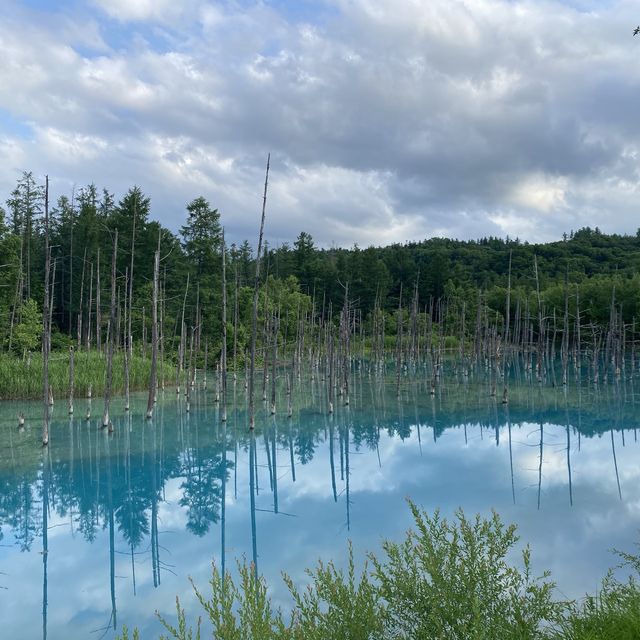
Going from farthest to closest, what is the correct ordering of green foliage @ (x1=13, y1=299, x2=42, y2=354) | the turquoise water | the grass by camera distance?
green foliage @ (x1=13, y1=299, x2=42, y2=354), the turquoise water, the grass

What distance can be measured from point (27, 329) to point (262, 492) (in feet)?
69.1

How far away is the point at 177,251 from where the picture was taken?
41406 mm

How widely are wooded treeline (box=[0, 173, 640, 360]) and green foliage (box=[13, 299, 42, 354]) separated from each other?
0.24 ft

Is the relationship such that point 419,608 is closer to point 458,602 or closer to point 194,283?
point 458,602

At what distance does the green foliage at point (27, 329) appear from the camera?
27.6 m

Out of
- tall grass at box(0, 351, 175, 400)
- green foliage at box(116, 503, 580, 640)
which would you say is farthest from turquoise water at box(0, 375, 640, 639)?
green foliage at box(116, 503, 580, 640)

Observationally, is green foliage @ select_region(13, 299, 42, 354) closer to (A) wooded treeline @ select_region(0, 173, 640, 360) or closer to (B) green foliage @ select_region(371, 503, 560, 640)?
(A) wooded treeline @ select_region(0, 173, 640, 360)

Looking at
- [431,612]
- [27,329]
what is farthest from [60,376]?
[431,612]

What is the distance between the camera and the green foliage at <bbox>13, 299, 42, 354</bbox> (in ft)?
90.6

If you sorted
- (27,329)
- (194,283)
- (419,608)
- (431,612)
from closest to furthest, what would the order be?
(431,612)
(419,608)
(27,329)
(194,283)

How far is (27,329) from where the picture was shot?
2900cm

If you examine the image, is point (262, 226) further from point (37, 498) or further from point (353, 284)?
point (353, 284)

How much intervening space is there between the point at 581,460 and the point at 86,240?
35.7 meters

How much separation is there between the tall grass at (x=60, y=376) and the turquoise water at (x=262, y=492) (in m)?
1.06
